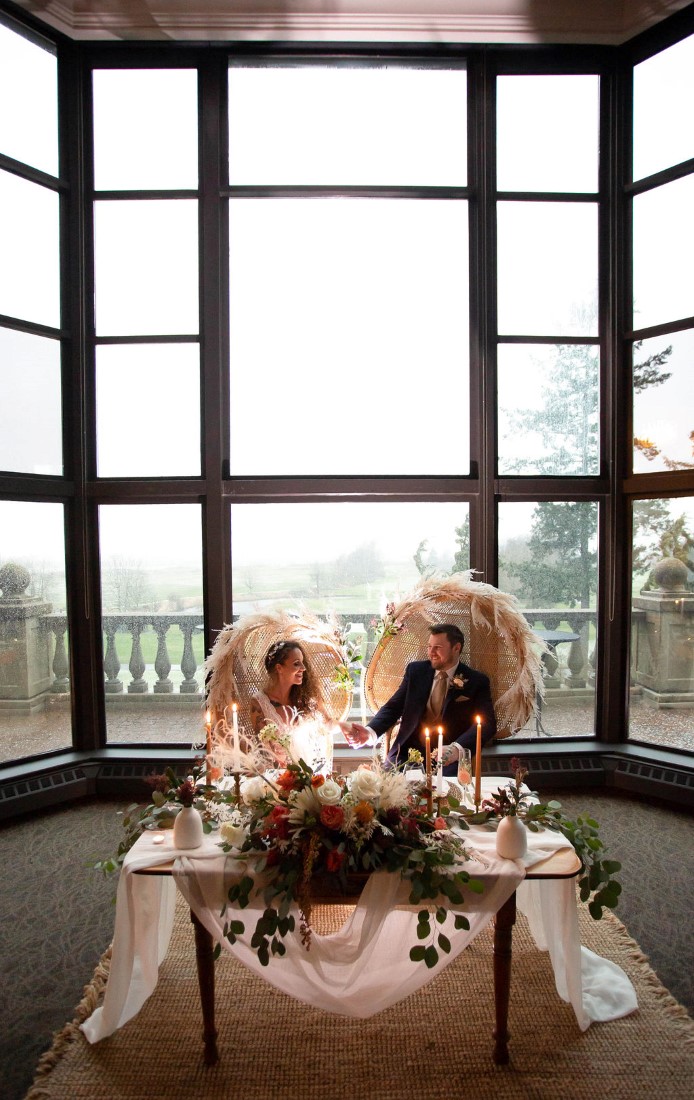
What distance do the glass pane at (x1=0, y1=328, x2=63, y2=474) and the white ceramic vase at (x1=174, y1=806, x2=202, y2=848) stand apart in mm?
2646

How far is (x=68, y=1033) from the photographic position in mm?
2250

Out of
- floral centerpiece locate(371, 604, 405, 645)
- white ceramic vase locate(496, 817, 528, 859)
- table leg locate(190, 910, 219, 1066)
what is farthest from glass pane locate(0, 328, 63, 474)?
white ceramic vase locate(496, 817, 528, 859)

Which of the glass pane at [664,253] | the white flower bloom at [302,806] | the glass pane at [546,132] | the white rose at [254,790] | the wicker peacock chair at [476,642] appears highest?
the glass pane at [546,132]

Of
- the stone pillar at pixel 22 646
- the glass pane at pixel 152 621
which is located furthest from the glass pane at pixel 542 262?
the stone pillar at pixel 22 646

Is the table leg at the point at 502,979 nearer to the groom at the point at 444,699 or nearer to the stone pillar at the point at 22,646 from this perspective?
the groom at the point at 444,699

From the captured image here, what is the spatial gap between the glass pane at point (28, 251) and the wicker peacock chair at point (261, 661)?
7.58ft

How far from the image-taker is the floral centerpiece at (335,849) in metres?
1.92

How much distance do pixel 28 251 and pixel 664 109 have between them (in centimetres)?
386

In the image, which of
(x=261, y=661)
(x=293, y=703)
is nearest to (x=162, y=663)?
(x=261, y=661)

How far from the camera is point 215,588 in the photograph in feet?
14.0

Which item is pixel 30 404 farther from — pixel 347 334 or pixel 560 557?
pixel 560 557

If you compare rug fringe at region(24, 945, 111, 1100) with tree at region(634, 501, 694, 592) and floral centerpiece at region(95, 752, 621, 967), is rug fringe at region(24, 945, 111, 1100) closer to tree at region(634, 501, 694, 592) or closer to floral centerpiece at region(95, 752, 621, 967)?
floral centerpiece at region(95, 752, 621, 967)

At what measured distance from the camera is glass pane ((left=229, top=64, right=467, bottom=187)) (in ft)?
13.9

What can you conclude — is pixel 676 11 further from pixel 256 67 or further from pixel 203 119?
pixel 203 119
